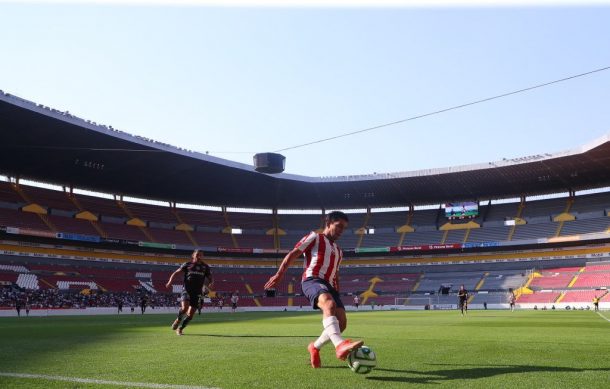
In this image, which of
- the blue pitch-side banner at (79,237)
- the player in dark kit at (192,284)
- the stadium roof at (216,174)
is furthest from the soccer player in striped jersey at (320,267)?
the blue pitch-side banner at (79,237)

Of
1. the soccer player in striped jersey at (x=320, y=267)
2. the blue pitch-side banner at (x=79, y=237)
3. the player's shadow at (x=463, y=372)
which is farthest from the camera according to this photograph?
the blue pitch-side banner at (x=79, y=237)

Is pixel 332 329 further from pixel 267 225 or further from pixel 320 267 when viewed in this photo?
pixel 267 225

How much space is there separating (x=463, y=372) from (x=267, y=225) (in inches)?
2620

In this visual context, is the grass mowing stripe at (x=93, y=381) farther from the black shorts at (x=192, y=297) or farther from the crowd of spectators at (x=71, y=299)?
the crowd of spectators at (x=71, y=299)

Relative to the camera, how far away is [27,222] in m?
50.7

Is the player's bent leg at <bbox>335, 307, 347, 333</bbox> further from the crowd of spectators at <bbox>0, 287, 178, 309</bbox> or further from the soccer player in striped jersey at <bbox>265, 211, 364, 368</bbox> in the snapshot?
the crowd of spectators at <bbox>0, 287, 178, 309</bbox>

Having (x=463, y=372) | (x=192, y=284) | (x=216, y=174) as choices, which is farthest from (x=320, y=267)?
(x=216, y=174)

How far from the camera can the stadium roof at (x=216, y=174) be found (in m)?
42.5

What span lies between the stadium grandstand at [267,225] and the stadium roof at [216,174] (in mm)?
201

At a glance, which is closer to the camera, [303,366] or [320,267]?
[303,366]

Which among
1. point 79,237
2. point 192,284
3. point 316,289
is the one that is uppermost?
point 79,237

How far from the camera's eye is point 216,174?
57.7 meters

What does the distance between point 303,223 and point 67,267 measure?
31.5 meters

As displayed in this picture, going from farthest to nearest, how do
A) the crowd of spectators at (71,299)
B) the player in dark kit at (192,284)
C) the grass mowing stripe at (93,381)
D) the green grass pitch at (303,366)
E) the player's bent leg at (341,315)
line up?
the crowd of spectators at (71,299)
the player in dark kit at (192,284)
the player's bent leg at (341,315)
the green grass pitch at (303,366)
the grass mowing stripe at (93,381)
